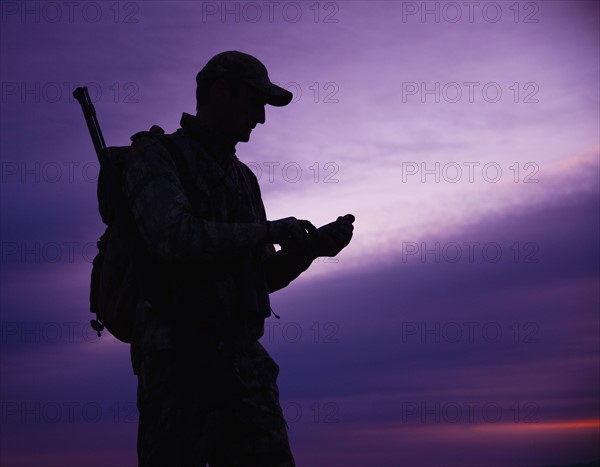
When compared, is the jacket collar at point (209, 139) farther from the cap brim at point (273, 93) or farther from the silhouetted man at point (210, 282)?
the cap brim at point (273, 93)

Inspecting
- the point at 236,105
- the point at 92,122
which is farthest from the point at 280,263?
the point at 92,122

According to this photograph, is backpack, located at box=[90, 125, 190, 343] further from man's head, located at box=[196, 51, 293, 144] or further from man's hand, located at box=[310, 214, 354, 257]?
man's hand, located at box=[310, 214, 354, 257]

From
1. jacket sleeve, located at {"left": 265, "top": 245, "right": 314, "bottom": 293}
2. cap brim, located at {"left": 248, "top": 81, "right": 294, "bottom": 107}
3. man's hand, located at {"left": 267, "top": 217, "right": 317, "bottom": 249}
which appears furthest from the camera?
jacket sleeve, located at {"left": 265, "top": 245, "right": 314, "bottom": 293}

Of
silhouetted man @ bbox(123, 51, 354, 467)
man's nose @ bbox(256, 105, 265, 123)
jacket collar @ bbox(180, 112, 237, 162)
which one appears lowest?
silhouetted man @ bbox(123, 51, 354, 467)

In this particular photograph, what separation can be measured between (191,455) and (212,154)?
6.96 ft

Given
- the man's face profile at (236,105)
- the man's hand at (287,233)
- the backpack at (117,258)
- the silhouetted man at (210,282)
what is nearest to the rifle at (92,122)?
the backpack at (117,258)

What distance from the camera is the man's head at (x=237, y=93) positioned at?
6605mm

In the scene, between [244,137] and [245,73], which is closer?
[245,73]

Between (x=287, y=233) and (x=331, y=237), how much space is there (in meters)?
0.48

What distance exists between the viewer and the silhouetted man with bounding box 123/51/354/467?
610 cm

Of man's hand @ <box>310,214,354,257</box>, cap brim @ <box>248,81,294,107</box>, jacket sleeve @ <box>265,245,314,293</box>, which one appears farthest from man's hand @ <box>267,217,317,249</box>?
cap brim @ <box>248,81,294,107</box>

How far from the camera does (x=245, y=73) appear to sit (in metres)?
6.60

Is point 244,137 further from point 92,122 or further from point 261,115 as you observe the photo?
point 92,122

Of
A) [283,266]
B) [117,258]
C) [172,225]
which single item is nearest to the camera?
[172,225]
